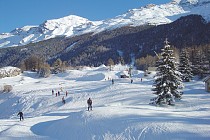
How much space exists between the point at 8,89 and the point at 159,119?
59.3 metres

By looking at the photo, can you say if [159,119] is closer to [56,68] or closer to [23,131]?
[23,131]

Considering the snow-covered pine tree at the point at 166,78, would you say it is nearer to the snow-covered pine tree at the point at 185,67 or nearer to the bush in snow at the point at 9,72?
the snow-covered pine tree at the point at 185,67

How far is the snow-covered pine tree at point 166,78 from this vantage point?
1335 inches

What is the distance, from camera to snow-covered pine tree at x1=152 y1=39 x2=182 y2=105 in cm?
3391

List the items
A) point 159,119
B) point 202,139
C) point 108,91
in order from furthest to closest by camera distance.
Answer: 1. point 108,91
2. point 159,119
3. point 202,139

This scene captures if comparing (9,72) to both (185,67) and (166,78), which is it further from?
(166,78)

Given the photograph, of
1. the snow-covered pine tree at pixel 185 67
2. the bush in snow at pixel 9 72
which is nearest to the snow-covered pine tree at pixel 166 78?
the snow-covered pine tree at pixel 185 67

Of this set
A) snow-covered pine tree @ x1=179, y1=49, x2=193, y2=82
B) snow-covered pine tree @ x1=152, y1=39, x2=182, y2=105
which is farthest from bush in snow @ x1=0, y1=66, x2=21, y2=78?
snow-covered pine tree @ x1=152, y1=39, x2=182, y2=105

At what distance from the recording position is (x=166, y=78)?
34.1 meters

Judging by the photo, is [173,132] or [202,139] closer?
[202,139]

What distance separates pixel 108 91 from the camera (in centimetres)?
5466

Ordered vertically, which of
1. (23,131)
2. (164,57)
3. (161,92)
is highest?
(164,57)

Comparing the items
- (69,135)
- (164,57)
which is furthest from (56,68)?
(69,135)

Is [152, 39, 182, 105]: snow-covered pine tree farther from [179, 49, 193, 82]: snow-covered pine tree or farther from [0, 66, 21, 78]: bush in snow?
[0, 66, 21, 78]: bush in snow
